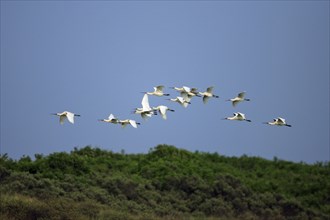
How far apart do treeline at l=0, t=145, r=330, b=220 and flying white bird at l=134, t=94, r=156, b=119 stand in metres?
3.99

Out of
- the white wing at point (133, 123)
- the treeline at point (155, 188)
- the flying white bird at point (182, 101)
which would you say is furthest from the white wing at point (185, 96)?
the treeline at point (155, 188)

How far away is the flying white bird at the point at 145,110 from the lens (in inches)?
1631

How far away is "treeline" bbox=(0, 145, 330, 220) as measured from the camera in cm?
4341

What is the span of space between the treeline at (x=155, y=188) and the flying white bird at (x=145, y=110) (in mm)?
3988

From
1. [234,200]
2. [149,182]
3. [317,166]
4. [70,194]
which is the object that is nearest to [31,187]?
[70,194]

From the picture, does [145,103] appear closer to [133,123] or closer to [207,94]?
[133,123]

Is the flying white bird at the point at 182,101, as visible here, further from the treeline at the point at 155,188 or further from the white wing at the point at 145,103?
the treeline at the point at 155,188

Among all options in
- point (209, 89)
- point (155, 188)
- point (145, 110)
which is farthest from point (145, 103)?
point (155, 188)

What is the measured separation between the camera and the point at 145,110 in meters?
41.4

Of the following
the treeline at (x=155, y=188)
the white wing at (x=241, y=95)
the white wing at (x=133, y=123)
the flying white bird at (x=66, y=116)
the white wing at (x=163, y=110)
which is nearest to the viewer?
the flying white bird at (x=66, y=116)

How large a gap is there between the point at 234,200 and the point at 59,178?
24.8 ft

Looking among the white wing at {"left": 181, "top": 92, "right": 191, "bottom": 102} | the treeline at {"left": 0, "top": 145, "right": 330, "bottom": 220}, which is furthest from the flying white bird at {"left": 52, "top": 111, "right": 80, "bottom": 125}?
the white wing at {"left": 181, "top": 92, "right": 191, "bottom": 102}

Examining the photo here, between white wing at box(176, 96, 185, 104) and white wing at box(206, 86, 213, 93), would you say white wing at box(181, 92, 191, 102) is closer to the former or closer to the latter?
white wing at box(176, 96, 185, 104)

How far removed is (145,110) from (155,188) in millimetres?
8345
